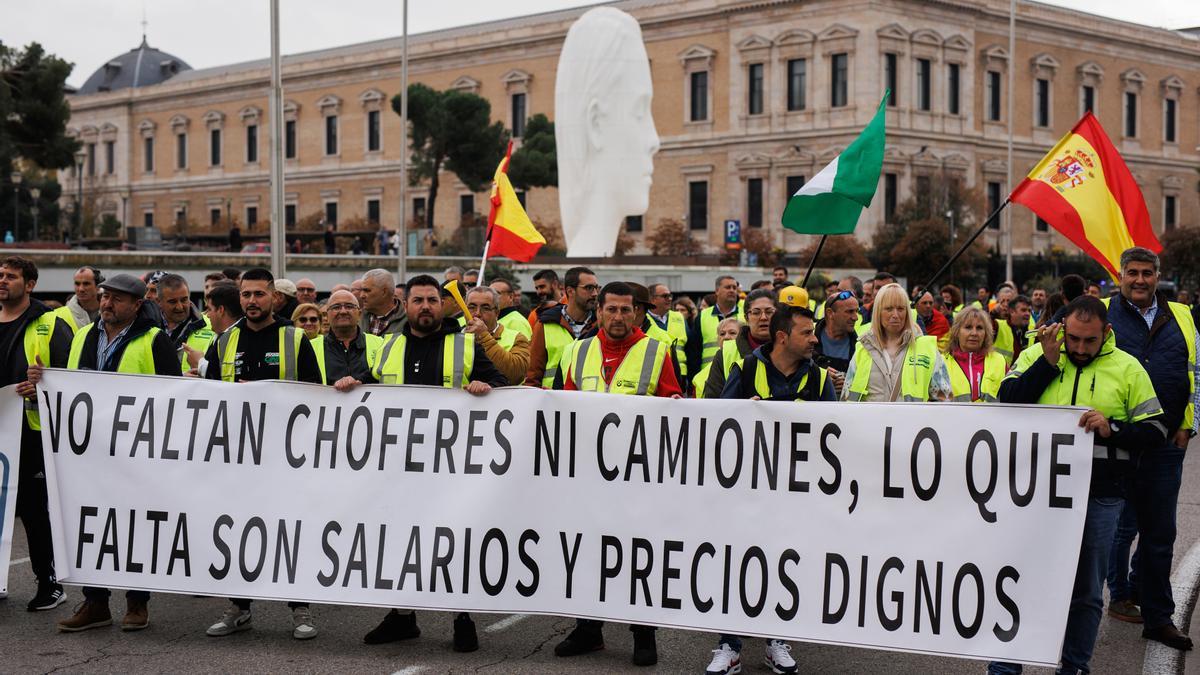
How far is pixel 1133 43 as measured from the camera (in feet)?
247

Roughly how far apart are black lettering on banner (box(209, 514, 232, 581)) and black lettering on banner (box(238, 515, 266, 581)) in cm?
6

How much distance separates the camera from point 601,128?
108ft

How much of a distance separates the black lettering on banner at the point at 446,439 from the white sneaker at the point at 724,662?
150 cm

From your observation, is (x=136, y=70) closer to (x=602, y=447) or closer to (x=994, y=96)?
(x=994, y=96)

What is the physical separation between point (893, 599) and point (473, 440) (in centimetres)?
206

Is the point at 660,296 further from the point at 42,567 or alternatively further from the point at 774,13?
the point at 774,13

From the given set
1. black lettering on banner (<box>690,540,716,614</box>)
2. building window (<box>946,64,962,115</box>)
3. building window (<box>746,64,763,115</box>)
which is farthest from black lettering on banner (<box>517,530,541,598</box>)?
building window (<box>946,64,962,115</box>)

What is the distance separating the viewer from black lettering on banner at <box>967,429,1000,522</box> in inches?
241

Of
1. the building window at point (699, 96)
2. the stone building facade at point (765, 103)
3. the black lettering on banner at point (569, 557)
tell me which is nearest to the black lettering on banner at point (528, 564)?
the black lettering on banner at point (569, 557)

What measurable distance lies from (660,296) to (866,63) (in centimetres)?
5345

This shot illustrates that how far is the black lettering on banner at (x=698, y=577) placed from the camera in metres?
6.38

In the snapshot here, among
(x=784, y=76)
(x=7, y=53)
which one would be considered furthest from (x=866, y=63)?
(x=7, y=53)

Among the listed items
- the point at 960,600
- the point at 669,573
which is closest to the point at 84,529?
the point at 669,573

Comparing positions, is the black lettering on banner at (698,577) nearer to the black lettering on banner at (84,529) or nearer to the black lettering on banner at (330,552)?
the black lettering on banner at (330,552)
